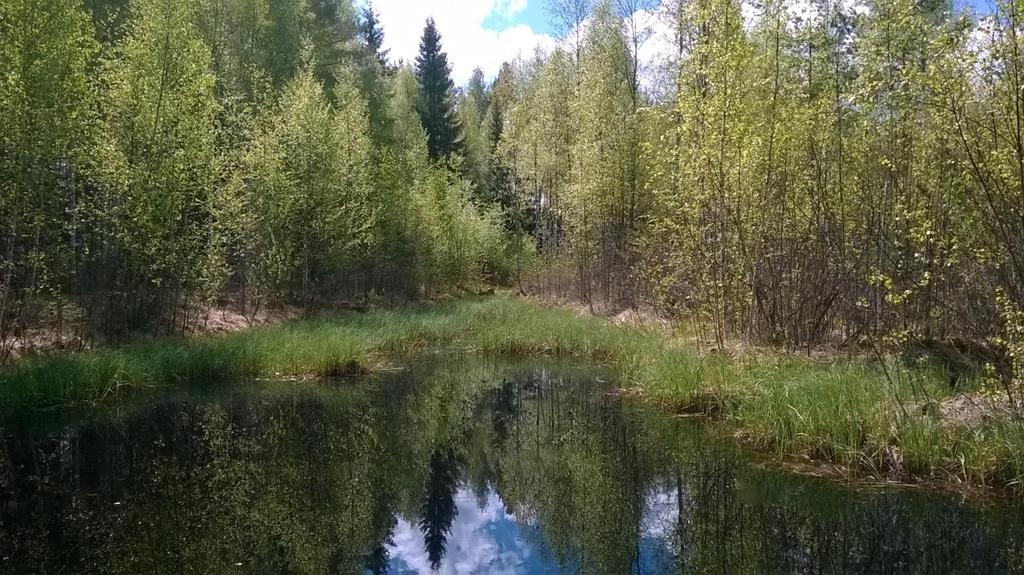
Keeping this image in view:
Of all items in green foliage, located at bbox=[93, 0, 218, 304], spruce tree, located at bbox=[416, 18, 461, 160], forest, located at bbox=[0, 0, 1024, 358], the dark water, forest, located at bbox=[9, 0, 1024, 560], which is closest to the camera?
the dark water

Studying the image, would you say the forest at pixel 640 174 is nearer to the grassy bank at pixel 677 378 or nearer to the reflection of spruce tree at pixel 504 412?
the grassy bank at pixel 677 378

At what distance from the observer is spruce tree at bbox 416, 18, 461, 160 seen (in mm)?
45906

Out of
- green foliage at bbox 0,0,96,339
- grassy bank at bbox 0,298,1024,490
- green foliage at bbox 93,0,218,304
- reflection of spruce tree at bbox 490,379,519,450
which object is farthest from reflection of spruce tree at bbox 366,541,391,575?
green foliage at bbox 93,0,218,304

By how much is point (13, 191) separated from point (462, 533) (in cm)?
1043

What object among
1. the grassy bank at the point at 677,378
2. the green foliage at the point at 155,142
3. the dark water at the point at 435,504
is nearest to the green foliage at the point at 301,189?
the grassy bank at the point at 677,378

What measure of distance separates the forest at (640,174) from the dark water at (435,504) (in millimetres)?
2314

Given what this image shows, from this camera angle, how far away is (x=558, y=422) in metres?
10.9

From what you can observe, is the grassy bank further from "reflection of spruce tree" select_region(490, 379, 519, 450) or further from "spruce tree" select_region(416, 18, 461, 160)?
"spruce tree" select_region(416, 18, 461, 160)

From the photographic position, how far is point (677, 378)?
10852mm

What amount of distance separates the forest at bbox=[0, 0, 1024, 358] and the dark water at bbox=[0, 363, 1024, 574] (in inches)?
91.1

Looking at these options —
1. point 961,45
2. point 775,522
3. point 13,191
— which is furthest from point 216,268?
point 961,45

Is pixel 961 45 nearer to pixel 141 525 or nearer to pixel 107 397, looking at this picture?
pixel 141 525

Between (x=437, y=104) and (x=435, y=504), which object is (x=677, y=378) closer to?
(x=435, y=504)

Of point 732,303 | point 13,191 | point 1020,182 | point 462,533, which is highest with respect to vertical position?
point 13,191
